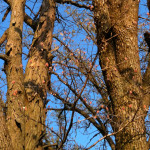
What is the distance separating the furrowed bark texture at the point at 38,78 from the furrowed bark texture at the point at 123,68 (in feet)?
3.77

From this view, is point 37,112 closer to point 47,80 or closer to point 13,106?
point 13,106

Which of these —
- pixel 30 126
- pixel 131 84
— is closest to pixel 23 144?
pixel 30 126

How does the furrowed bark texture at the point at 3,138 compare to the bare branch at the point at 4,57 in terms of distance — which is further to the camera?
the bare branch at the point at 4,57

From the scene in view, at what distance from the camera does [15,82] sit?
153 inches

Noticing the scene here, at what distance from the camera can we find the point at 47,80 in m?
4.33

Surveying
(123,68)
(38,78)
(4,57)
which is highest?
(4,57)

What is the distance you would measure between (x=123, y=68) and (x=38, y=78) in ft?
5.54

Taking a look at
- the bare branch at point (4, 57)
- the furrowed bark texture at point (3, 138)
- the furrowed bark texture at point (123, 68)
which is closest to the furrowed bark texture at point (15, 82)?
the bare branch at point (4, 57)

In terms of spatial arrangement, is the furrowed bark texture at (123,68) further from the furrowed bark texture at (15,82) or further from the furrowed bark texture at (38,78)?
the furrowed bark texture at (15,82)

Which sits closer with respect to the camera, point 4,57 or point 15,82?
point 15,82

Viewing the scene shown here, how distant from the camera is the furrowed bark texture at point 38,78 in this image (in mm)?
3639

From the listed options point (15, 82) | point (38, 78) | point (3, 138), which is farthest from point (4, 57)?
point (3, 138)

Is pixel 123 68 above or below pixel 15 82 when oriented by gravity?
above

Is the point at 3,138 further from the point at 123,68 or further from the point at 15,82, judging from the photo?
the point at 123,68
